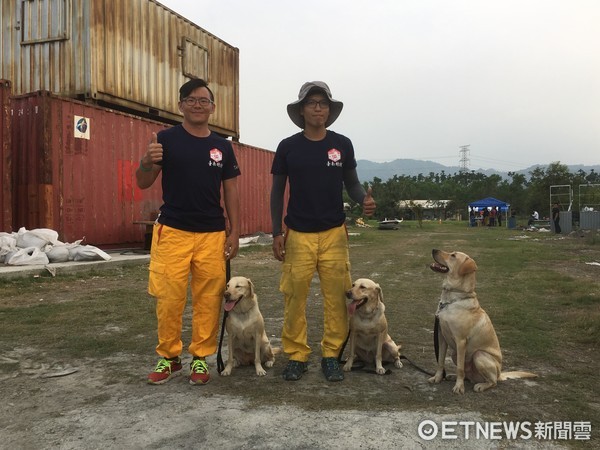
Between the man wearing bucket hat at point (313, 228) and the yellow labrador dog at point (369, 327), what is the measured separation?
0.09 metres

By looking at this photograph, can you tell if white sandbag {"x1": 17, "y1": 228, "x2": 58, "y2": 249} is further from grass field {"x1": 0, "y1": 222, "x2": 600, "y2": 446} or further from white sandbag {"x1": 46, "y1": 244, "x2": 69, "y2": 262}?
grass field {"x1": 0, "y1": 222, "x2": 600, "y2": 446}

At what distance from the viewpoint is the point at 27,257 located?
8.12m

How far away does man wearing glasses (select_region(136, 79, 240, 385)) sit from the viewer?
10.3 feet

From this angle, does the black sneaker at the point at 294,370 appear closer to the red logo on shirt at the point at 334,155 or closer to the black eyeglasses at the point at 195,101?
the red logo on shirt at the point at 334,155

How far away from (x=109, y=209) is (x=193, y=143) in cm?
815

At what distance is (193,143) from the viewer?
A: 3232 millimetres

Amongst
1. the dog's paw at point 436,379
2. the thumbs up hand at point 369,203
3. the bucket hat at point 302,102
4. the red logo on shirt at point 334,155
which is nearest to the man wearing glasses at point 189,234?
the bucket hat at point 302,102

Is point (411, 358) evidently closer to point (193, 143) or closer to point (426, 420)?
point (426, 420)

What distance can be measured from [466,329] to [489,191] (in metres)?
65.2

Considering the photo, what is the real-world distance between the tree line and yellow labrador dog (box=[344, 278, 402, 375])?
82.9ft

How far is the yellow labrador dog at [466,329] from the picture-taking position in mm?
3025

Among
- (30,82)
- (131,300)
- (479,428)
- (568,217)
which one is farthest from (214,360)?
(568,217)

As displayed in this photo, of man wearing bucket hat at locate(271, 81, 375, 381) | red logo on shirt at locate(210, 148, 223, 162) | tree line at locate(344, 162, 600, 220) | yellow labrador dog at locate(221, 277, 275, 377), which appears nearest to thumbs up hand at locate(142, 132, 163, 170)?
red logo on shirt at locate(210, 148, 223, 162)

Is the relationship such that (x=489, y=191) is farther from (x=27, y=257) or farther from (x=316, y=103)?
(x=316, y=103)
